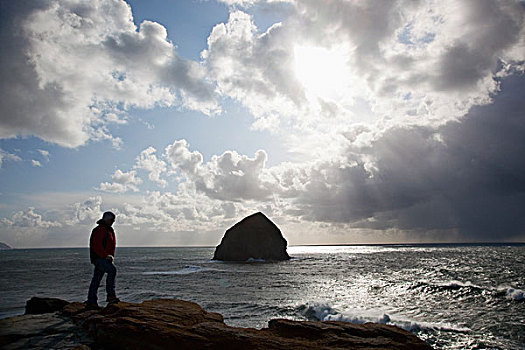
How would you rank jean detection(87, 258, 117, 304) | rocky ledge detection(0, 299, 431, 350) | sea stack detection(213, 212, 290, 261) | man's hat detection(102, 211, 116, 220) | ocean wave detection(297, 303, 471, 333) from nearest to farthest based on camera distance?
1. rocky ledge detection(0, 299, 431, 350)
2. jean detection(87, 258, 117, 304)
3. man's hat detection(102, 211, 116, 220)
4. ocean wave detection(297, 303, 471, 333)
5. sea stack detection(213, 212, 290, 261)

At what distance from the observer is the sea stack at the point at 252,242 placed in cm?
7781

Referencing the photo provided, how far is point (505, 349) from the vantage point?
34.3ft

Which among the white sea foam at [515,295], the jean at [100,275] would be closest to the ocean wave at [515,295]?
the white sea foam at [515,295]

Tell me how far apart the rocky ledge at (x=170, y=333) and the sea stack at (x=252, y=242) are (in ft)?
232

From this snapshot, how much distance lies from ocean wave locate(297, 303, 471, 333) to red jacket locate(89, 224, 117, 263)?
9915 millimetres

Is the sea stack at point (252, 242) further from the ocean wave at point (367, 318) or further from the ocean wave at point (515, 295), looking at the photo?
the ocean wave at point (367, 318)

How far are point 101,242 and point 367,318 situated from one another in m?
12.2

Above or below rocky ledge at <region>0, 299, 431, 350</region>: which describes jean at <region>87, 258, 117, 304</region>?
above

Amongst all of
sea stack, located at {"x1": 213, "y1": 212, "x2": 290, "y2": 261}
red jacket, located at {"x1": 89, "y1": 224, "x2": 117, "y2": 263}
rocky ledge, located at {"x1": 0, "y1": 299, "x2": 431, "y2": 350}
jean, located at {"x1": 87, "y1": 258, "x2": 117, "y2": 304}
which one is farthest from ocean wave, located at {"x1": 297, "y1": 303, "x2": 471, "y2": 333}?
sea stack, located at {"x1": 213, "y1": 212, "x2": 290, "y2": 261}

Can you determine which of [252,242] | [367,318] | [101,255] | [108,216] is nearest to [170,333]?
[101,255]

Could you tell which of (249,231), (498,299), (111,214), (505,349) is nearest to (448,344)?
(505,349)

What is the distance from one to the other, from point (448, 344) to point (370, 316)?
488 centimetres

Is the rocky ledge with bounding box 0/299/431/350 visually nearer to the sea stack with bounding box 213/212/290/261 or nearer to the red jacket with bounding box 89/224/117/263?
the red jacket with bounding box 89/224/117/263

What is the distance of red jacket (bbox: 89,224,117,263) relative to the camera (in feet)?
29.9
